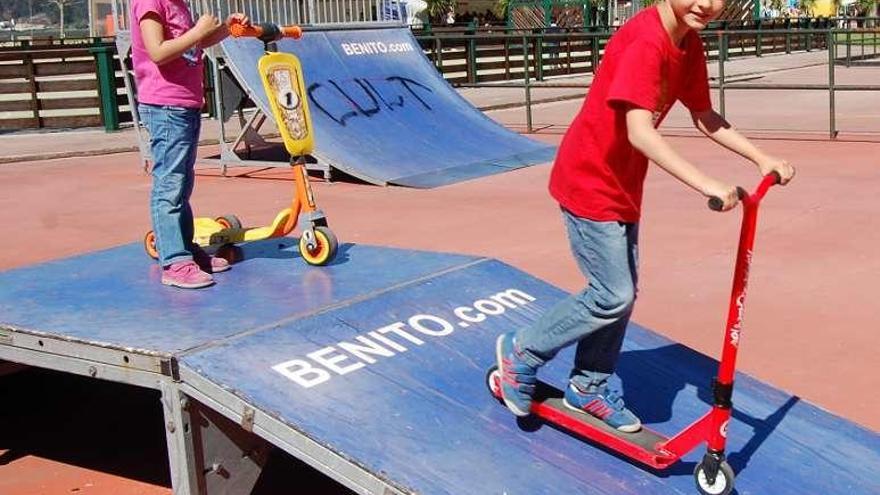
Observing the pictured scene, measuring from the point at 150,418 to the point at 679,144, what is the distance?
33.1ft

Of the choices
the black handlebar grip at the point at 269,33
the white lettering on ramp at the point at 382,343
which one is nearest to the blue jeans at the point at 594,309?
the white lettering on ramp at the point at 382,343

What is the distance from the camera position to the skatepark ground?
4.75m

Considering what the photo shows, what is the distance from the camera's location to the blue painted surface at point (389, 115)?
1098 centimetres

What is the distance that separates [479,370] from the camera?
3934mm

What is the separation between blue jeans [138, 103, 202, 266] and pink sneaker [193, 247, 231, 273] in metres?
0.24

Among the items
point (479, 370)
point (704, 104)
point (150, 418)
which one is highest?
point (704, 104)

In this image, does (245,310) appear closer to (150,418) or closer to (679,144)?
(150,418)

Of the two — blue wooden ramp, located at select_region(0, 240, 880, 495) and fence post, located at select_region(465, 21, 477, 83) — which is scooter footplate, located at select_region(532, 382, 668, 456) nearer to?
blue wooden ramp, located at select_region(0, 240, 880, 495)

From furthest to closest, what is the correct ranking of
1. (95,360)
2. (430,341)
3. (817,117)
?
(817,117) < (430,341) < (95,360)

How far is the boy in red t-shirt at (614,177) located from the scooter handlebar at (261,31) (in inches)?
79.1

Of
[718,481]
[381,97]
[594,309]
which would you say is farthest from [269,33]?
[381,97]

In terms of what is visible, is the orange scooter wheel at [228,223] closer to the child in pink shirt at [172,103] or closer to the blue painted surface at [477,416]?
the child in pink shirt at [172,103]

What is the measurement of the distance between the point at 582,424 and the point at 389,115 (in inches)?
341

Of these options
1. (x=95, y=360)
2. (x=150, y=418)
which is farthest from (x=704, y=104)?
(x=150, y=418)
